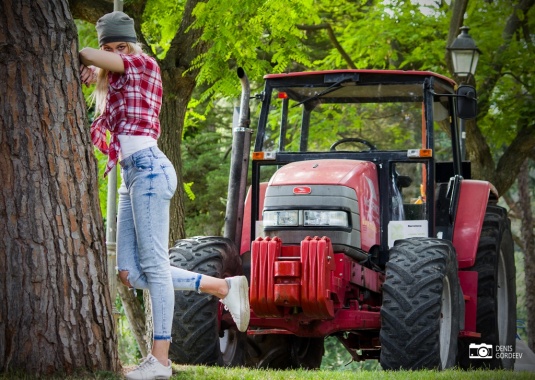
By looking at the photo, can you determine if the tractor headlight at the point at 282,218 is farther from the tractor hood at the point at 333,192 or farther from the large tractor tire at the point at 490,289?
the large tractor tire at the point at 490,289

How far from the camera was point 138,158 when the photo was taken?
6.66 metres

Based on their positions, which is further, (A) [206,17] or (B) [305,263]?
(A) [206,17]

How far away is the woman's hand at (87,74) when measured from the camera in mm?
6650

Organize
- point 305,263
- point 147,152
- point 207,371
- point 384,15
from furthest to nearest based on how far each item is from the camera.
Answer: point 384,15, point 305,263, point 207,371, point 147,152

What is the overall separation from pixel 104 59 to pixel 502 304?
6.54m

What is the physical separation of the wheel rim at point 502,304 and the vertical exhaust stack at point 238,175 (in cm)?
301

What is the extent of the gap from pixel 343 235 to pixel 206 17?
3575 mm

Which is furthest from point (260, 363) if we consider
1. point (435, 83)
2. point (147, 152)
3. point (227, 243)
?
point (147, 152)

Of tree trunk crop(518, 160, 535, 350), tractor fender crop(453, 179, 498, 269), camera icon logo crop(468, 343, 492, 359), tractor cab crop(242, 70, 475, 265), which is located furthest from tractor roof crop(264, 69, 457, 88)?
tree trunk crop(518, 160, 535, 350)

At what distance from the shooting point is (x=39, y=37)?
21.1 feet

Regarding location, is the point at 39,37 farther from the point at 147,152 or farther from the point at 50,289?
the point at 50,289

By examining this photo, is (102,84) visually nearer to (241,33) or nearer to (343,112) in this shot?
(241,33)

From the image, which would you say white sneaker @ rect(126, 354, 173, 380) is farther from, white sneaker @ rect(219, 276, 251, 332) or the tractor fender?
the tractor fender

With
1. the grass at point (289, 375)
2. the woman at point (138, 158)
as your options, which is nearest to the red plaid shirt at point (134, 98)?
the woman at point (138, 158)
